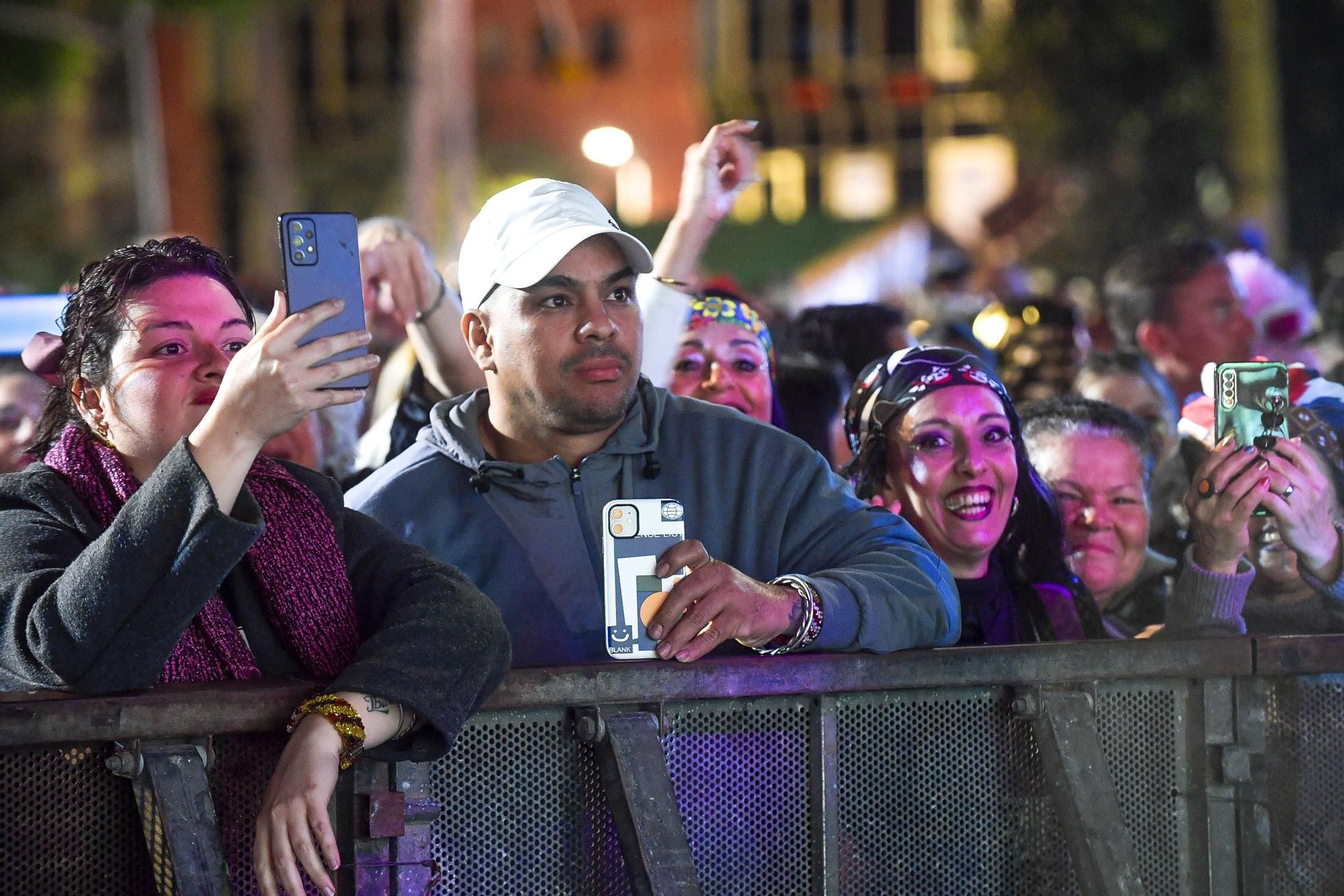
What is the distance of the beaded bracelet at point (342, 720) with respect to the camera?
8.89 feet

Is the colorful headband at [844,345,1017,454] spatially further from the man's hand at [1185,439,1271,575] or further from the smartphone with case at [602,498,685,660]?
the smartphone with case at [602,498,685,660]

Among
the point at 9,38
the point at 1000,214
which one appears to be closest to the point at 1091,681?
the point at 1000,214

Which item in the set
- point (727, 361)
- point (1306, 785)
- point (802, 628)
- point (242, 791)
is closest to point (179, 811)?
point (242, 791)

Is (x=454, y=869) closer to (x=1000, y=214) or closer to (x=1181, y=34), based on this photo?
(x=1181, y=34)

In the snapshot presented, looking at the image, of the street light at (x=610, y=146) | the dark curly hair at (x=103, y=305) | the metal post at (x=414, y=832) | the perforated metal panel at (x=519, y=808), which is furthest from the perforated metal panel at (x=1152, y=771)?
the street light at (x=610, y=146)

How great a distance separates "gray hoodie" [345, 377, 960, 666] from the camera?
12.1 ft

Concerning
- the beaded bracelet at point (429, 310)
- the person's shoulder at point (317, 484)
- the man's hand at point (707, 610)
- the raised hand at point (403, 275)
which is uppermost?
the raised hand at point (403, 275)

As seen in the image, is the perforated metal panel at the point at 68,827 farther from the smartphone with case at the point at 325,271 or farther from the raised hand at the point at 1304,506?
the raised hand at the point at 1304,506

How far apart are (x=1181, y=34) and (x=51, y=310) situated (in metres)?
20.0

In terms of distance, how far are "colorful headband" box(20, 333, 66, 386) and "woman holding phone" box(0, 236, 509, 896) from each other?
241mm

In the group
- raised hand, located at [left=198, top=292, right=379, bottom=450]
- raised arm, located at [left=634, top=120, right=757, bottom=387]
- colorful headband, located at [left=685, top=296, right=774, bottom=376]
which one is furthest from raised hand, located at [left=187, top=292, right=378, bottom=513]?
colorful headband, located at [left=685, top=296, right=774, bottom=376]

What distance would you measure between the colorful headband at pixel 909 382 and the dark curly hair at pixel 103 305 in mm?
1653

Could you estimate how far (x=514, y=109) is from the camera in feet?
160

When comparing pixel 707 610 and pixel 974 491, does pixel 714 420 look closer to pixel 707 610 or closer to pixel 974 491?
pixel 974 491
